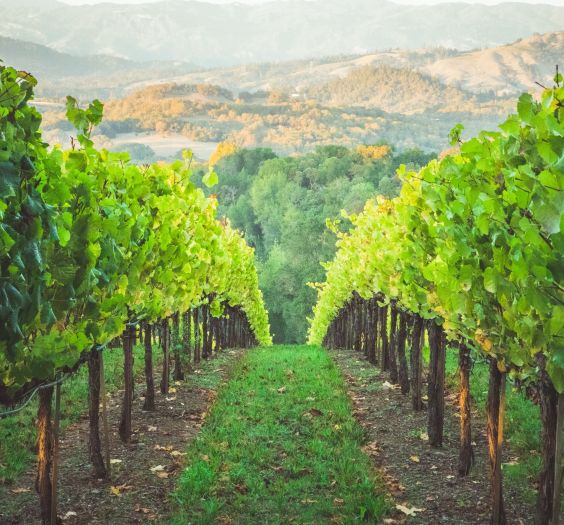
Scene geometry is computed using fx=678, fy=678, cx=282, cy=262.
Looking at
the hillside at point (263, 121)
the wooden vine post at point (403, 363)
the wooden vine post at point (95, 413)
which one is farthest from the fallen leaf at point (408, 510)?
the hillside at point (263, 121)

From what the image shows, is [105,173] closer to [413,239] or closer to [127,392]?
[127,392]

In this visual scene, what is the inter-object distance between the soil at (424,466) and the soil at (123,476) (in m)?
2.57

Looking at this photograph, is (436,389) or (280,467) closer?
(280,467)

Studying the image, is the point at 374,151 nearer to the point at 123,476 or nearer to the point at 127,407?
the point at 127,407

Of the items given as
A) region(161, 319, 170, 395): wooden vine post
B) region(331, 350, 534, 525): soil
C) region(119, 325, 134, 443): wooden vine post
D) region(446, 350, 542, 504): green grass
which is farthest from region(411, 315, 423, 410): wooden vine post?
region(119, 325, 134, 443): wooden vine post

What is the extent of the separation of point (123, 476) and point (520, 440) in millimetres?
5162

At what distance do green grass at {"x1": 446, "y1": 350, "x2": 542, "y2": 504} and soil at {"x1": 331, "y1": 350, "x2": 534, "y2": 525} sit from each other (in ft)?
0.53

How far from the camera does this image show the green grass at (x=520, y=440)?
7.62 m

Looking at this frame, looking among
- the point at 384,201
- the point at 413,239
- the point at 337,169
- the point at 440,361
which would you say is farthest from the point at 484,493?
the point at 337,169

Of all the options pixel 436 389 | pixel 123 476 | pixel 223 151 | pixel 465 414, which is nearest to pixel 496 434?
pixel 465 414

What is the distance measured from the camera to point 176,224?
11.1 m

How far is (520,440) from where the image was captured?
905 cm

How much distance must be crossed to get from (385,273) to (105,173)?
5.86m

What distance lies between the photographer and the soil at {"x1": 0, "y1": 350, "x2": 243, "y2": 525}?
6797mm
